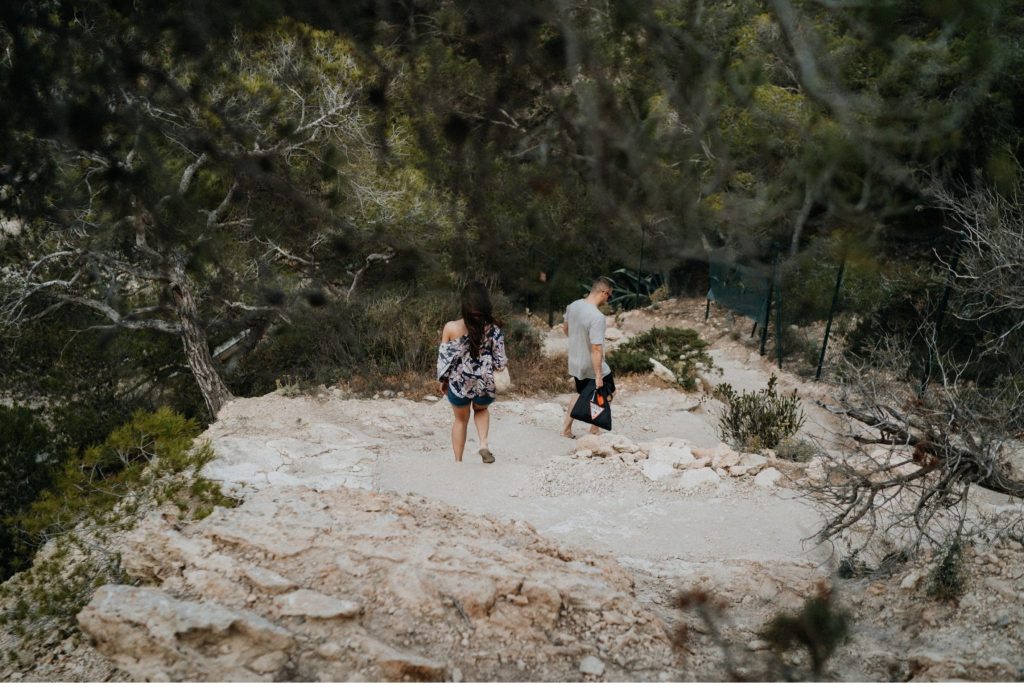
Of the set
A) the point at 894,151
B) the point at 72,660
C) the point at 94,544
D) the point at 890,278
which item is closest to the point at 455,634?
the point at 72,660

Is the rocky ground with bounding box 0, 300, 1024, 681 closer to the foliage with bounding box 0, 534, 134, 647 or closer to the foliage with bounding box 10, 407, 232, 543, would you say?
the foliage with bounding box 0, 534, 134, 647

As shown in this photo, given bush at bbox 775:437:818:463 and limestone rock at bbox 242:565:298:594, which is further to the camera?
bush at bbox 775:437:818:463

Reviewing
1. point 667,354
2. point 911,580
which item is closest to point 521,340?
point 667,354

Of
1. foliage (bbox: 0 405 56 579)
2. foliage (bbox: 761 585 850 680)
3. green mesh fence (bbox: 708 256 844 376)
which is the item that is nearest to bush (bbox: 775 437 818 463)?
foliage (bbox: 761 585 850 680)

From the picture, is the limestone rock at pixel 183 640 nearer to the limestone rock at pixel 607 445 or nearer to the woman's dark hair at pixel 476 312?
the woman's dark hair at pixel 476 312

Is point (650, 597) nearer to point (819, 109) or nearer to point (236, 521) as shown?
point (236, 521)

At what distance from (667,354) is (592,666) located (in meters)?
8.03

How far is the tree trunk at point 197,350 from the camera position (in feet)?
37.4

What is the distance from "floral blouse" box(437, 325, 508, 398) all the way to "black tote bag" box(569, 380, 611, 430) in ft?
3.47

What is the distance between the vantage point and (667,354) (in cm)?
1116

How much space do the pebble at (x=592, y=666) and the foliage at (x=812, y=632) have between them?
74 cm

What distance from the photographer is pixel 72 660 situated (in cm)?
339

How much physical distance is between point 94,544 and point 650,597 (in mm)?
2704

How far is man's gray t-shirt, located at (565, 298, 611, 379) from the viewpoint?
650cm
